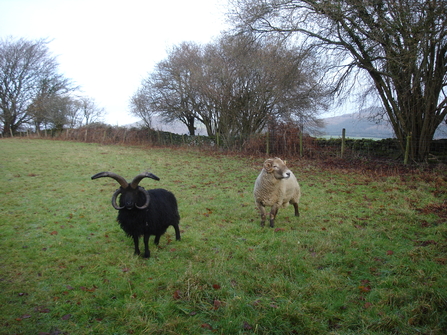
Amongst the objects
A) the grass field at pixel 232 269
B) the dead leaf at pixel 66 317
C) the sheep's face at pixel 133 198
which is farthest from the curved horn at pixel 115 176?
the dead leaf at pixel 66 317

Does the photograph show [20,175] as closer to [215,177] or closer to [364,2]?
[215,177]

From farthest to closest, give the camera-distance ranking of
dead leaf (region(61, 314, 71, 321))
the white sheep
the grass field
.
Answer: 1. the white sheep
2. dead leaf (region(61, 314, 71, 321))
3. the grass field

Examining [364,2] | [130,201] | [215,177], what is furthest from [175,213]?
[364,2]

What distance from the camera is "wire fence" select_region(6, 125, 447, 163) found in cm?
1555

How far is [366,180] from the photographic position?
36.7 ft

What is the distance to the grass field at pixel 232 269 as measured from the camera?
3.33 metres

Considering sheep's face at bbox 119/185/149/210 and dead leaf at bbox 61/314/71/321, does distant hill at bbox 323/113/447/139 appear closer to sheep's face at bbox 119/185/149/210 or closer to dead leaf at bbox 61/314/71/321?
sheep's face at bbox 119/185/149/210

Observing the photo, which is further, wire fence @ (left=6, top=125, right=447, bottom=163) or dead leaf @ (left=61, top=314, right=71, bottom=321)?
wire fence @ (left=6, top=125, right=447, bottom=163)

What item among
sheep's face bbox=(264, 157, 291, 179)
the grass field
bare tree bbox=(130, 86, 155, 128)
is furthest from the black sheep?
bare tree bbox=(130, 86, 155, 128)

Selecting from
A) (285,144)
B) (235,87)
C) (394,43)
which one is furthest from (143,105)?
(394,43)

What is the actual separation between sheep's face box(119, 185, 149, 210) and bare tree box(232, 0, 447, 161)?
11233mm

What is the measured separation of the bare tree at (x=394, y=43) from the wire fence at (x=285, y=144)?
1.26m

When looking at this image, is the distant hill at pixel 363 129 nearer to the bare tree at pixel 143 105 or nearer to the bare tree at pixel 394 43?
the bare tree at pixel 394 43

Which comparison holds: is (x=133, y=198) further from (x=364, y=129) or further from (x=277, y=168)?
(x=364, y=129)
